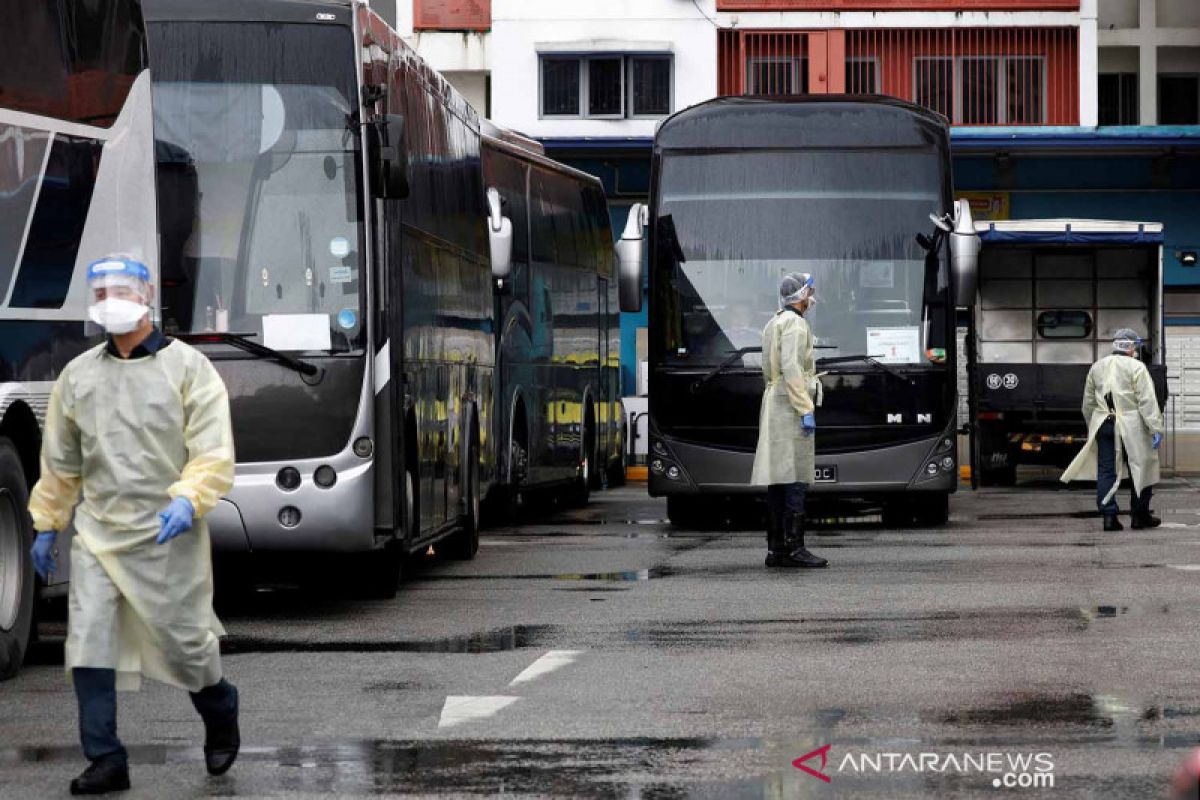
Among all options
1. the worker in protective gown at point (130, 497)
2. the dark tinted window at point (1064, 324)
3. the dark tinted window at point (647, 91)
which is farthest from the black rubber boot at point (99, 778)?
the dark tinted window at point (647, 91)

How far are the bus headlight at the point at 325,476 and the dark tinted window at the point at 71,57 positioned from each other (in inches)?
92.2

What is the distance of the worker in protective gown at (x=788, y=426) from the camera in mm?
16234

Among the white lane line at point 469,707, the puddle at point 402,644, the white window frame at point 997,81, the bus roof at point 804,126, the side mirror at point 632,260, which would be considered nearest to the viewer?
the white lane line at point 469,707

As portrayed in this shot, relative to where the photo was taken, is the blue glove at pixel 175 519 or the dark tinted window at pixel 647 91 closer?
the blue glove at pixel 175 519

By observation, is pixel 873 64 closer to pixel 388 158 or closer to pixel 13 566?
pixel 388 158

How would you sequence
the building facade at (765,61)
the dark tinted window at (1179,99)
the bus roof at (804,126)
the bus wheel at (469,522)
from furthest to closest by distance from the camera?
1. the dark tinted window at (1179,99)
2. the building facade at (765,61)
3. the bus roof at (804,126)
4. the bus wheel at (469,522)

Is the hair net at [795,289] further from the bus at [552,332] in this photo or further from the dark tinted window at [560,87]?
the dark tinted window at [560,87]

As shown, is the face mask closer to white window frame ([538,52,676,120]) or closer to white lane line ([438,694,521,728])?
white lane line ([438,694,521,728])

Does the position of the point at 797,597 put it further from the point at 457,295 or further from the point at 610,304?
the point at 610,304

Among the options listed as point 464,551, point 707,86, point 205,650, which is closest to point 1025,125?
point 707,86

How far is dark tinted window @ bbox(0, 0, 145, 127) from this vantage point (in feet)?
34.7

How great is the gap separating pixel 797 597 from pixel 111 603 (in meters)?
7.15

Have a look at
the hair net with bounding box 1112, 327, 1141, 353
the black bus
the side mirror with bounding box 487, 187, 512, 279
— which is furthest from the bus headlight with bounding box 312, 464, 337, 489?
the hair net with bounding box 1112, 327, 1141, 353

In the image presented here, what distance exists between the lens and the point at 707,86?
3941 cm
